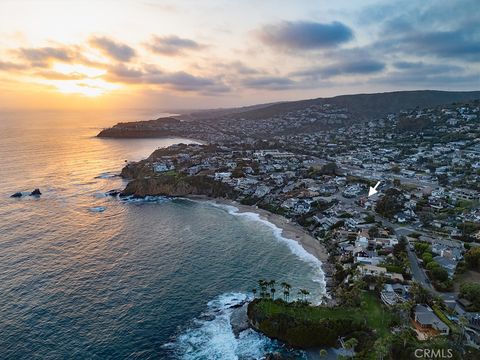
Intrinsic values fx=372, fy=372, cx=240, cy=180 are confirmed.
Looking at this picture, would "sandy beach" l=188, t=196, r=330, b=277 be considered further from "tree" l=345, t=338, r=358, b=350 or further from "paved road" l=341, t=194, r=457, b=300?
"tree" l=345, t=338, r=358, b=350

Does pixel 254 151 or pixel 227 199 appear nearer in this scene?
pixel 227 199

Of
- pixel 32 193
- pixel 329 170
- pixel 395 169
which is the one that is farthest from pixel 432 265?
pixel 32 193

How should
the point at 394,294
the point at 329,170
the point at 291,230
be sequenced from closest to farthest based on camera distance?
the point at 394,294 < the point at 291,230 < the point at 329,170

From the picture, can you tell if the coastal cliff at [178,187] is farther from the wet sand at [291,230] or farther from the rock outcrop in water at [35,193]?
the rock outcrop in water at [35,193]

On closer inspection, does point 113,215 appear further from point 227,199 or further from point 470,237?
point 470,237

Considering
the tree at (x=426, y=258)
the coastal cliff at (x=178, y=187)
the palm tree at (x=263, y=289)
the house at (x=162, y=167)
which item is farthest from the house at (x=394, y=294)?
the house at (x=162, y=167)

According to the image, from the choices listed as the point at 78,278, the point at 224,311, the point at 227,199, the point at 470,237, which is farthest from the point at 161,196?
the point at 470,237

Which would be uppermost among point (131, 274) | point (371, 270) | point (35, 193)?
point (35, 193)

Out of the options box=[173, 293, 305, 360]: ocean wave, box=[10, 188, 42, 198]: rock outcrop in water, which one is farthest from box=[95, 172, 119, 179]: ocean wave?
box=[173, 293, 305, 360]: ocean wave

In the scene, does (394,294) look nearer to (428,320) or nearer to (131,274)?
(428,320)
